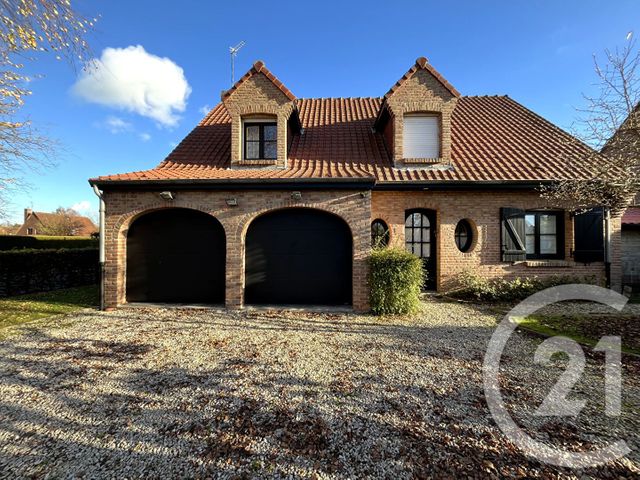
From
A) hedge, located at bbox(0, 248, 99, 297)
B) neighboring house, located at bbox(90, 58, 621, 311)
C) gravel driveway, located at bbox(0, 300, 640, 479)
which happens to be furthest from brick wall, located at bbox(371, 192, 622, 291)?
hedge, located at bbox(0, 248, 99, 297)

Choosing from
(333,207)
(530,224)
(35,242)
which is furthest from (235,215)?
(35,242)

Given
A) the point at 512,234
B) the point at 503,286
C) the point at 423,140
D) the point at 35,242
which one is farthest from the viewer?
the point at 35,242

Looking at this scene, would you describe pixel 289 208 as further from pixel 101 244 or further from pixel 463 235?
pixel 463 235

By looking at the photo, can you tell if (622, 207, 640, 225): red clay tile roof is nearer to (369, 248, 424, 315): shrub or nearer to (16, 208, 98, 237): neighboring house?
(369, 248, 424, 315): shrub

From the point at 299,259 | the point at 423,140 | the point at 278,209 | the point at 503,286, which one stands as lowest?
the point at 503,286

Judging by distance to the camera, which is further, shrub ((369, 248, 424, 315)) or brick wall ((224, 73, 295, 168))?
brick wall ((224, 73, 295, 168))

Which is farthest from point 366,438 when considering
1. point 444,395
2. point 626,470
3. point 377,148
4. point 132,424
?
point 377,148

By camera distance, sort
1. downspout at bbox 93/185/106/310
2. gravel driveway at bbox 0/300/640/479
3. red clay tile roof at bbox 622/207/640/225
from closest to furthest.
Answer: gravel driveway at bbox 0/300/640/479 < downspout at bbox 93/185/106/310 < red clay tile roof at bbox 622/207/640/225

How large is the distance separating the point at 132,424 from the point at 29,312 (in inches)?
266

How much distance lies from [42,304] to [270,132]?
8.13 meters

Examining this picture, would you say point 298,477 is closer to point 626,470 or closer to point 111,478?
point 111,478

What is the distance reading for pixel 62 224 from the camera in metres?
39.5

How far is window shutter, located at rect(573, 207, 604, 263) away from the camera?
8219mm

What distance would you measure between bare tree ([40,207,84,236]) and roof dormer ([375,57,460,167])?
44890mm
